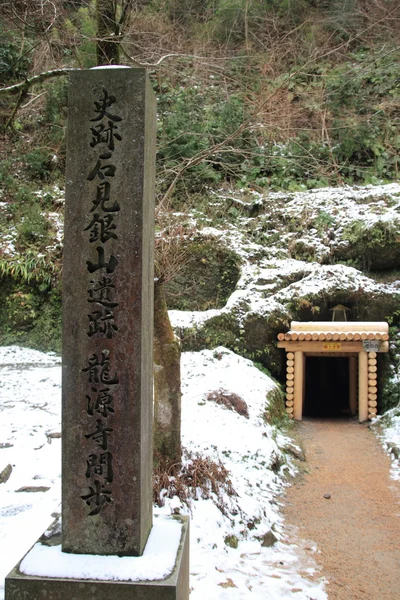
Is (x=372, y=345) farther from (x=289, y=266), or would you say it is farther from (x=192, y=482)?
(x=192, y=482)

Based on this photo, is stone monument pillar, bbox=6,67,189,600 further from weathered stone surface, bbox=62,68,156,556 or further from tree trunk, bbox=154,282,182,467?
tree trunk, bbox=154,282,182,467

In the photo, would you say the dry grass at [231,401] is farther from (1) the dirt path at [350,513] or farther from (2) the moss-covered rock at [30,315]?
(2) the moss-covered rock at [30,315]

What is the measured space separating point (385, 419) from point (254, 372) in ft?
9.18

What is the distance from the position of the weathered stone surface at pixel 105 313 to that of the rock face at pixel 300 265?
25.6 ft

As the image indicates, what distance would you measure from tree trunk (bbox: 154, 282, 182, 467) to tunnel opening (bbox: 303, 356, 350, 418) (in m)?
8.59

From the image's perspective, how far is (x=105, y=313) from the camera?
276 centimetres

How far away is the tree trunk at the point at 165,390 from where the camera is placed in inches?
214

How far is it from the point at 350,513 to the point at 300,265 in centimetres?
677

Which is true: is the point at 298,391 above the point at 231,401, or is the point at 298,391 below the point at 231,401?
below

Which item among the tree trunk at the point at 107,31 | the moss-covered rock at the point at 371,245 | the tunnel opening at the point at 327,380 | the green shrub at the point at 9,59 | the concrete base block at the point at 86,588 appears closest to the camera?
the concrete base block at the point at 86,588

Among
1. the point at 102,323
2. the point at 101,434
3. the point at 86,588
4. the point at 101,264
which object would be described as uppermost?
the point at 101,264

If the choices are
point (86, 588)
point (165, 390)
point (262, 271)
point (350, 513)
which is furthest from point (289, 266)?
point (86, 588)

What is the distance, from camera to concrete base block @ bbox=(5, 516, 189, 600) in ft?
8.26

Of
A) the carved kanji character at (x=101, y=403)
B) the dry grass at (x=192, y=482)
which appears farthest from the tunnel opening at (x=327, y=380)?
the carved kanji character at (x=101, y=403)
